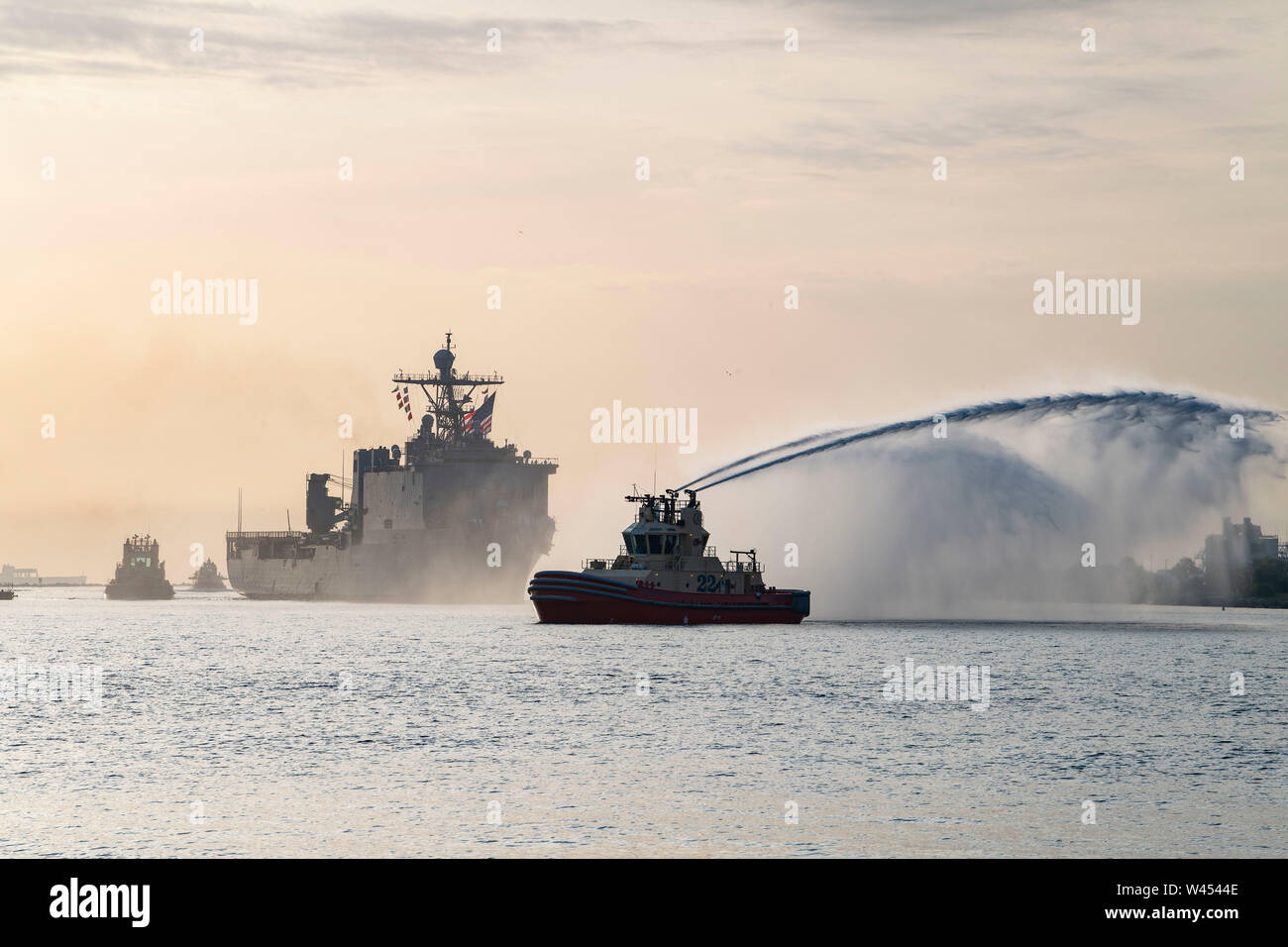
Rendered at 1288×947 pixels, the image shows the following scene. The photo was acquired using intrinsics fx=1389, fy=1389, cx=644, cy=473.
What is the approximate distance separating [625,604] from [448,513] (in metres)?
75.1

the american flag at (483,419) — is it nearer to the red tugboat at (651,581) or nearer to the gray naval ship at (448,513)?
the gray naval ship at (448,513)

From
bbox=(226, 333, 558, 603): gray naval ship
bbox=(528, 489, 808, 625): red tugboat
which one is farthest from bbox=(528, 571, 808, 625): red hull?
bbox=(226, 333, 558, 603): gray naval ship

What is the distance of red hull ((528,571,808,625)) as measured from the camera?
3450 inches

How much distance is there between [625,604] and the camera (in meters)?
87.6

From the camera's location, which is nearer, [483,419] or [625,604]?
[625,604]

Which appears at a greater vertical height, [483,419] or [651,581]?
[483,419]

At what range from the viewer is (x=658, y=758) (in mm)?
36688

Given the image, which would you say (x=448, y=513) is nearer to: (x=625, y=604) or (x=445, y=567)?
(x=445, y=567)

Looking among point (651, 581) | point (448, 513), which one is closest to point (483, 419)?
point (448, 513)

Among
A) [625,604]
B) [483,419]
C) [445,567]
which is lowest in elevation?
[625,604]

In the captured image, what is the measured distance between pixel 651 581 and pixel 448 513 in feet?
244

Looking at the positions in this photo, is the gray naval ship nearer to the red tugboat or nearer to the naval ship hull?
the naval ship hull
